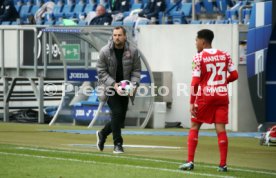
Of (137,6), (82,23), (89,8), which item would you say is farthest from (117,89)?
(89,8)

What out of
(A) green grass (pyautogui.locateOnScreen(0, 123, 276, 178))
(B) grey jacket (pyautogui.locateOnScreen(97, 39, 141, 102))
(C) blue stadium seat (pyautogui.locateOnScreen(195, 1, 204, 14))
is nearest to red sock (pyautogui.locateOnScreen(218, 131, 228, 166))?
(A) green grass (pyautogui.locateOnScreen(0, 123, 276, 178))

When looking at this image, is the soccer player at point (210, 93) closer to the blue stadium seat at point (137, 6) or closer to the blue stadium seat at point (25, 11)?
the blue stadium seat at point (137, 6)

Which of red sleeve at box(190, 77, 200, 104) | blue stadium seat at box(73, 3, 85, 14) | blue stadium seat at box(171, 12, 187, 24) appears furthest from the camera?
blue stadium seat at box(73, 3, 85, 14)

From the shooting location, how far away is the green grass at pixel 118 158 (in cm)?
1267

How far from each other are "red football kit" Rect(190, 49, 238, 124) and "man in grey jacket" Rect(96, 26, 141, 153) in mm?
2646

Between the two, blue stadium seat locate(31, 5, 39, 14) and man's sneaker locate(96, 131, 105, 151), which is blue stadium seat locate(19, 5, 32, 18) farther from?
man's sneaker locate(96, 131, 105, 151)

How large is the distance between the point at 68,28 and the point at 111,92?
8.17 m

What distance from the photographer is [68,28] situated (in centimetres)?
2362

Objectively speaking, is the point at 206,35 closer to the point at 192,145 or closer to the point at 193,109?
the point at 193,109

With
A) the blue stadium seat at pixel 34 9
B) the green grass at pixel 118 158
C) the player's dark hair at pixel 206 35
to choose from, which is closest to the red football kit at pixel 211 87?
the player's dark hair at pixel 206 35

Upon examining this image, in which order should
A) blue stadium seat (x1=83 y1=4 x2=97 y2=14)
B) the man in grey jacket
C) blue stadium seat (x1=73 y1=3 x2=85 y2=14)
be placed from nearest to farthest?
the man in grey jacket, blue stadium seat (x1=83 y1=4 x2=97 y2=14), blue stadium seat (x1=73 y1=3 x2=85 y2=14)

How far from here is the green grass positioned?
12672mm

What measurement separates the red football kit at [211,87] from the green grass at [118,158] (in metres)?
0.73

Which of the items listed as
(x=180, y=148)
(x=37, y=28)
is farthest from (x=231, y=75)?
(x=37, y=28)
